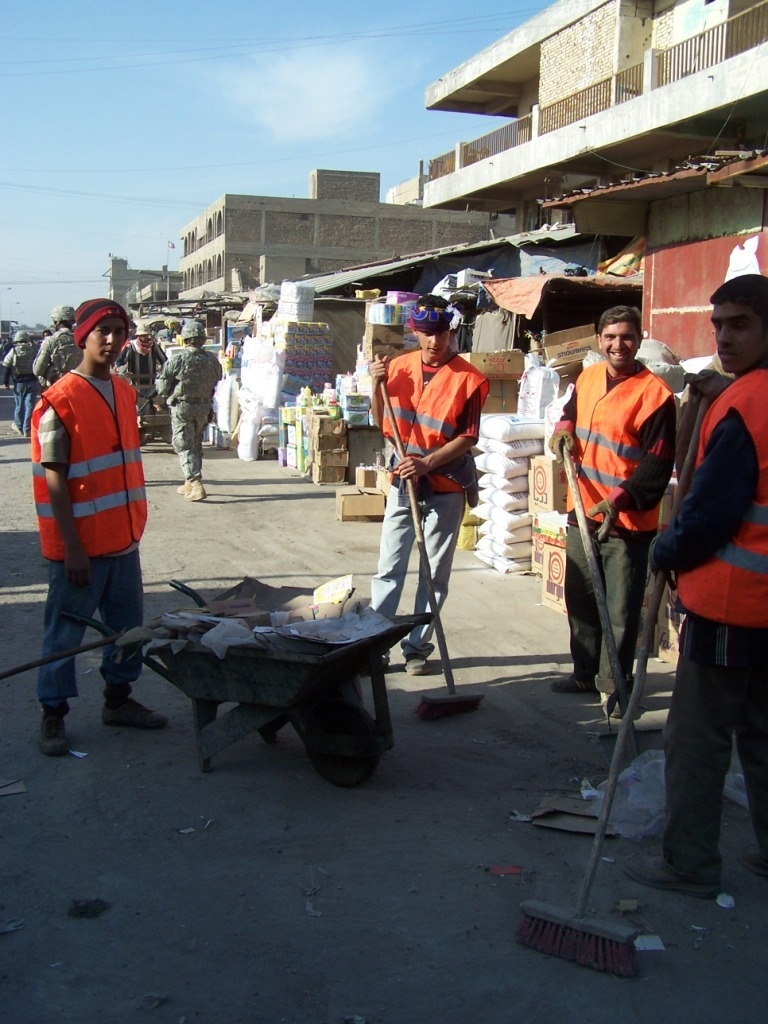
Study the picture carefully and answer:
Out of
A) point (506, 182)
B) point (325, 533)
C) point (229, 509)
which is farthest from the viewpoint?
point (506, 182)

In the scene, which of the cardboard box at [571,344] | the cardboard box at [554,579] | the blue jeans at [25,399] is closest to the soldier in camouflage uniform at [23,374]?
the blue jeans at [25,399]

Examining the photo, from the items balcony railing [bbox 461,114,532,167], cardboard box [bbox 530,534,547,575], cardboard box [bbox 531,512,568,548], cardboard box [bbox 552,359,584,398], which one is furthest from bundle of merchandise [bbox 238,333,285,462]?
balcony railing [bbox 461,114,532,167]

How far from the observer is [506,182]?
27844mm

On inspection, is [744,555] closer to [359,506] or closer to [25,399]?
[359,506]

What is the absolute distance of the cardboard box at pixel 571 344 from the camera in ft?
30.9

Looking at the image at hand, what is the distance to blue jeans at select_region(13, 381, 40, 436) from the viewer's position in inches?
650

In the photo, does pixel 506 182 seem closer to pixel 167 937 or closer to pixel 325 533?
pixel 325 533

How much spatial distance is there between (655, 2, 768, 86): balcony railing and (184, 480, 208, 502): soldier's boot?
1370cm

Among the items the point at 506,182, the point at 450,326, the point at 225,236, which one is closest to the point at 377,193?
the point at 225,236

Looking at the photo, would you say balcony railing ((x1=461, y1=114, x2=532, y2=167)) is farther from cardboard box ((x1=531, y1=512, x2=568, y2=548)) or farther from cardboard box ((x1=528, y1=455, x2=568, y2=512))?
cardboard box ((x1=531, y1=512, x2=568, y2=548))

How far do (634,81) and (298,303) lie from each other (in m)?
11.7

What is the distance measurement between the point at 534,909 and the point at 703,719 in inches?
31.9

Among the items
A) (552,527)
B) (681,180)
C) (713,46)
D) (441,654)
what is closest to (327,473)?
(681,180)

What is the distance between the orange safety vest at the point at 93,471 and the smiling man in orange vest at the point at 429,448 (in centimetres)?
151
